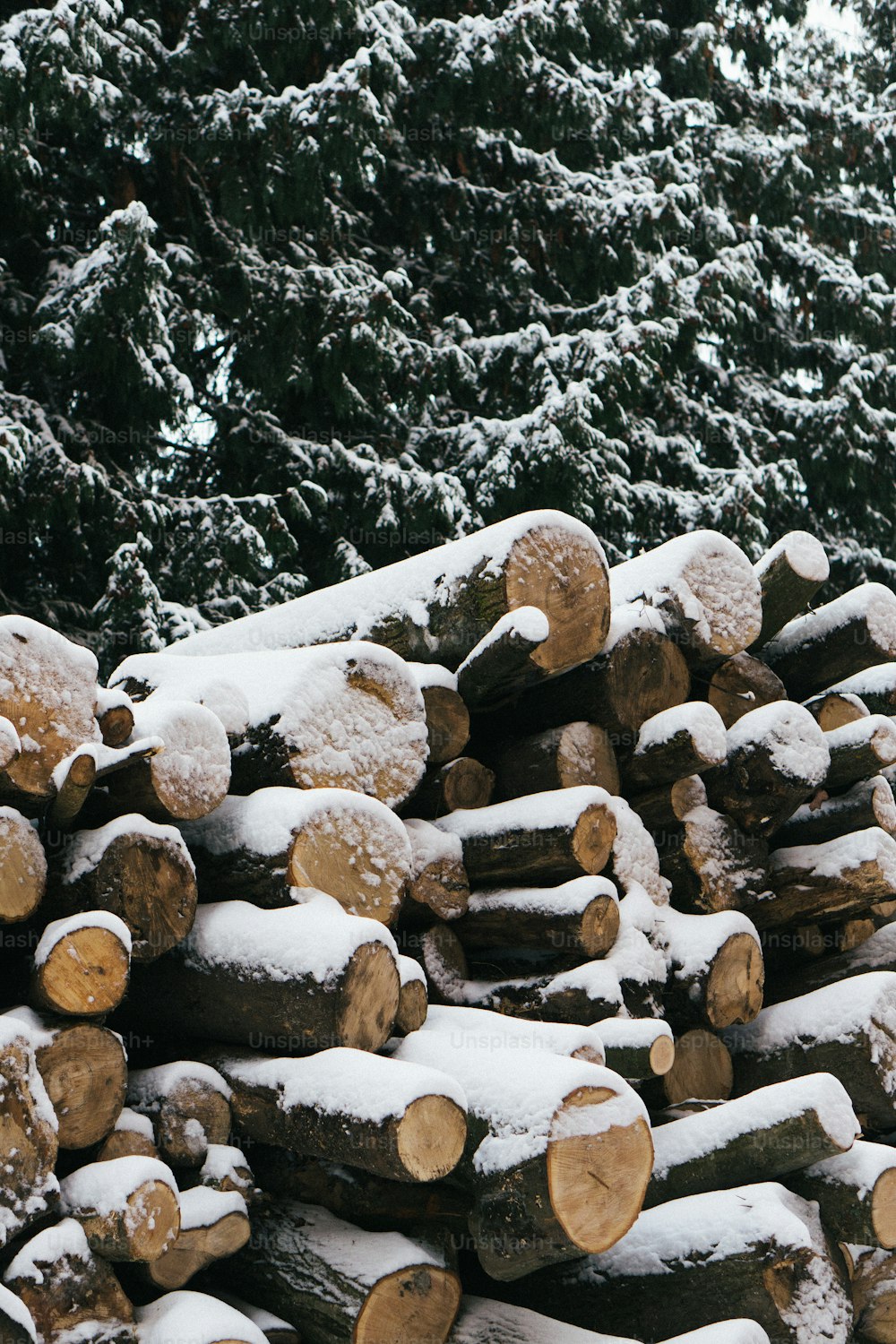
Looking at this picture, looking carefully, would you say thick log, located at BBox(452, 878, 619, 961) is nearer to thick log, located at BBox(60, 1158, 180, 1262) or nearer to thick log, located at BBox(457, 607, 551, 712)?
thick log, located at BBox(457, 607, 551, 712)

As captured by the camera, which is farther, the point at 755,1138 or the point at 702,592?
the point at 702,592

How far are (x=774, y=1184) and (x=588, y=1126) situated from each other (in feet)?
2.16

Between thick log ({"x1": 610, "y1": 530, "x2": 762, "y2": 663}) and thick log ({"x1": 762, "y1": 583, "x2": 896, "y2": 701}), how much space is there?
A: 380 millimetres

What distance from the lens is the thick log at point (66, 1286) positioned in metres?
2.37

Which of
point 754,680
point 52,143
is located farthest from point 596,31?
point 754,680

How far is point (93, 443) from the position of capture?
27.8 ft

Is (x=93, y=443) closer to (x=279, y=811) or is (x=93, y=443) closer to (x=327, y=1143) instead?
(x=279, y=811)

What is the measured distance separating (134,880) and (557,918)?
1.16 metres

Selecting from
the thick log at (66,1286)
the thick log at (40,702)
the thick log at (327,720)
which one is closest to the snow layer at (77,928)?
the thick log at (40,702)

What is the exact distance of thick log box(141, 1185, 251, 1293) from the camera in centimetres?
262

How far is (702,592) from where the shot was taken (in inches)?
160

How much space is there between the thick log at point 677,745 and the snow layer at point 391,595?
20.2 inches

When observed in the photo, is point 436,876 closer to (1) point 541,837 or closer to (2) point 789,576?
(1) point 541,837

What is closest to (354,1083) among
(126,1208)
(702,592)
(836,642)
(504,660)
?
(126,1208)
